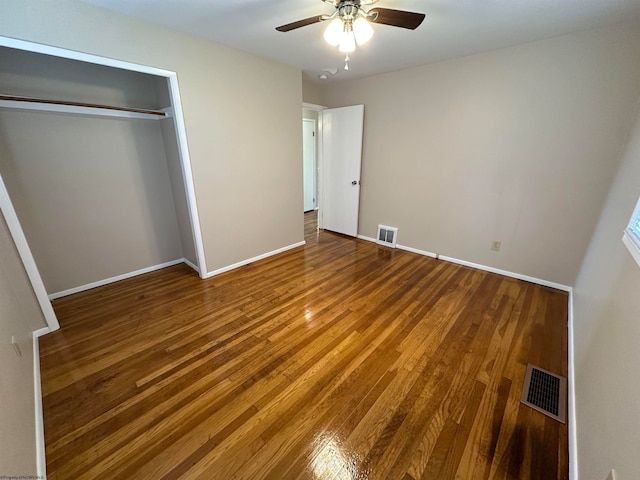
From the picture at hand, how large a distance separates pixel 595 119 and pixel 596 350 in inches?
84.5

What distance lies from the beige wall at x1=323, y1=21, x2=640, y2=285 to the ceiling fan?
1.79 m

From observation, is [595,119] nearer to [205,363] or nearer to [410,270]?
[410,270]

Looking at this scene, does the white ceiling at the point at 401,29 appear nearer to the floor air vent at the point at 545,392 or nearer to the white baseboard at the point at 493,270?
the white baseboard at the point at 493,270

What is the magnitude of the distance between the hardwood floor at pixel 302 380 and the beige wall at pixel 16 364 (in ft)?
0.57

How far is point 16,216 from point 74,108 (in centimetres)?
110

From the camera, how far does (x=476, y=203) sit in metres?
3.07

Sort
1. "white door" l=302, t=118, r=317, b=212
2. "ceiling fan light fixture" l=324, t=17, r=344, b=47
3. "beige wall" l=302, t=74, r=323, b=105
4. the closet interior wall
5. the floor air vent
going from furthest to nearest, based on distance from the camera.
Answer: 1. "white door" l=302, t=118, r=317, b=212
2. "beige wall" l=302, t=74, r=323, b=105
3. the closet interior wall
4. "ceiling fan light fixture" l=324, t=17, r=344, b=47
5. the floor air vent

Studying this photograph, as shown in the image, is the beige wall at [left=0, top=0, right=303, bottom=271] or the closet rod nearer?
the beige wall at [left=0, top=0, right=303, bottom=271]

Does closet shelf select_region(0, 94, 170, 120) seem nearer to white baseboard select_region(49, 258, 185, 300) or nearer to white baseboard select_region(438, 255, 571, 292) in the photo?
white baseboard select_region(49, 258, 185, 300)

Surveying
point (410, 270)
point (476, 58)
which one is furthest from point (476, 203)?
point (476, 58)

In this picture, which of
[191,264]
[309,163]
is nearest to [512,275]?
[191,264]

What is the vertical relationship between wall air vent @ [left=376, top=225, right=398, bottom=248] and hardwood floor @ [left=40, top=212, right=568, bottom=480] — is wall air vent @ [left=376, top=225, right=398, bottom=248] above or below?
above

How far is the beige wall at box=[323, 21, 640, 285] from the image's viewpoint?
7.36 feet

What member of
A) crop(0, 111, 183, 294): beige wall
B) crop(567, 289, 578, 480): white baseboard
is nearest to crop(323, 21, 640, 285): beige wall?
crop(567, 289, 578, 480): white baseboard
